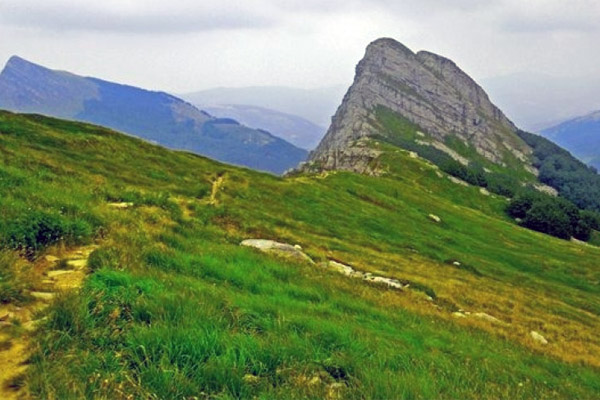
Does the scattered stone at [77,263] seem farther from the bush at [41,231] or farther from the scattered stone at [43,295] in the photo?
the scattered stone at [43,295]

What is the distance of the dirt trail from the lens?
621 cm

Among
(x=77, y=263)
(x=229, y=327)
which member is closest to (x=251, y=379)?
(x=229, y=327)

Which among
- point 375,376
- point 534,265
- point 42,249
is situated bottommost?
point 534,265

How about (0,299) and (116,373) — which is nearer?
(116,373)

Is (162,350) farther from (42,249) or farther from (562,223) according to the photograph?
(562,223)

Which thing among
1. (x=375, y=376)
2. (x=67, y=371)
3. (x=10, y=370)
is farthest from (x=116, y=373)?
(x=375, y=376)

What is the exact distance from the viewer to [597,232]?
6240 inches

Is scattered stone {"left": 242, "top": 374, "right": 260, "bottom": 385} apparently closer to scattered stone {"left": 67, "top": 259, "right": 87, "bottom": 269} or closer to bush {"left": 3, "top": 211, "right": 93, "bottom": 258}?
scattered stone {"left": 67, "top": 259, "right": 87, "bottom": 269}

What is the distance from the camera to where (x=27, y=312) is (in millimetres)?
8328

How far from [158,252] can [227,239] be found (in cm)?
766

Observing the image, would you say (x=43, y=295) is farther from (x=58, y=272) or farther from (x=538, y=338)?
(x=538, y=338)

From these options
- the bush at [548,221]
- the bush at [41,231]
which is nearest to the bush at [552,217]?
the bush at [548,221]

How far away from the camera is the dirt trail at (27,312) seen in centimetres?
621

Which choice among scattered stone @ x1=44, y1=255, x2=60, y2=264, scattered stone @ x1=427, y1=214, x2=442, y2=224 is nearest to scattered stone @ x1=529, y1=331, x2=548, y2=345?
scattered stone @ x1=44, y1=255, x2=60, y2=264
